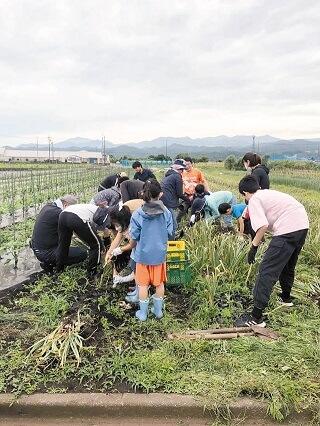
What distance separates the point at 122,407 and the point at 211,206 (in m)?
4.18

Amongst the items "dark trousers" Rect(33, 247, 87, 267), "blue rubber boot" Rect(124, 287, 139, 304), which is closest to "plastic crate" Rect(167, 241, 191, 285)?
"blue rubber boot" Rect(124, 287, 139, 304)

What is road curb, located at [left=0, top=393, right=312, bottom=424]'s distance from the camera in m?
2.71

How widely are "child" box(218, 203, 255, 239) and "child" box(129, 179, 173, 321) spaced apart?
224 cm

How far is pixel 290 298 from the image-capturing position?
4.35 metres

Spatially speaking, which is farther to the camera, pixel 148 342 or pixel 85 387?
pixel 148 342

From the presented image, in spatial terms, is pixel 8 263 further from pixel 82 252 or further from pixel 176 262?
pixel 176 262

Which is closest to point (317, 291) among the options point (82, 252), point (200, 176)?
point (82, 252)

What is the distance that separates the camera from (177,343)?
133 inches

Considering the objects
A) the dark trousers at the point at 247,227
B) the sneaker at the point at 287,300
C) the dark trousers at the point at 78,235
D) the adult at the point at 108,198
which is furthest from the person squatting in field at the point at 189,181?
the sneaker at the point at 287,300

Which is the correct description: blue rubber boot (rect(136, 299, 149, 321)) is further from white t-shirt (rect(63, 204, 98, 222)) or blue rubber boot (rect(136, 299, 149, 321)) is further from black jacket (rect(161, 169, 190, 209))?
black jacket (rect(161, 169, 190, 209))

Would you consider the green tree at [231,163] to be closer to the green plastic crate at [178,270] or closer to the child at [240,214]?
the child at [240,214]

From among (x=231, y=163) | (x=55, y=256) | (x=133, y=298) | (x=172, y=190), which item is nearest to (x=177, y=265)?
(x=133, y=298)

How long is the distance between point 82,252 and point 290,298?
2591mm

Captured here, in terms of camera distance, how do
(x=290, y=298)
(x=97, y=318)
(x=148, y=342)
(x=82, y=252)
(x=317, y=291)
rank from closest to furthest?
1. (x=148, y=342)
2. (x=97, y=318)
3. (x=290, y=298)
4. (x=317, y=291)
5. (x=82, y=252)
